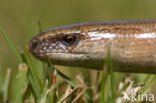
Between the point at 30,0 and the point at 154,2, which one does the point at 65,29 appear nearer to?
the point at 154,2

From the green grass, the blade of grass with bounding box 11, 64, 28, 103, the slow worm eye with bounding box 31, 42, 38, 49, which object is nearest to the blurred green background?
the green grass

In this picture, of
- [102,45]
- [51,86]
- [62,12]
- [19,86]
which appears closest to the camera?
[19,86]

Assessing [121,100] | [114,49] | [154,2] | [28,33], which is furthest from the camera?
[154,2]

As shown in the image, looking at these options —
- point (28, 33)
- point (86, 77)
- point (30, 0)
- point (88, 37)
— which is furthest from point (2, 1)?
point (88, 37)

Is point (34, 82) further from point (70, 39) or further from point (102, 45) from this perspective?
point (102, 45)

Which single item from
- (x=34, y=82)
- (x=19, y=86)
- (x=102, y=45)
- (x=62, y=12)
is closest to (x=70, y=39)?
(x=102, y=45)

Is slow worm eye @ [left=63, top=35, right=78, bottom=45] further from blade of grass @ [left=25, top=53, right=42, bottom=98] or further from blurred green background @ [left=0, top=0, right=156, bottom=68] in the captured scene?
blurred green background @ [left=0, top=0, right=156, bottom=68]
